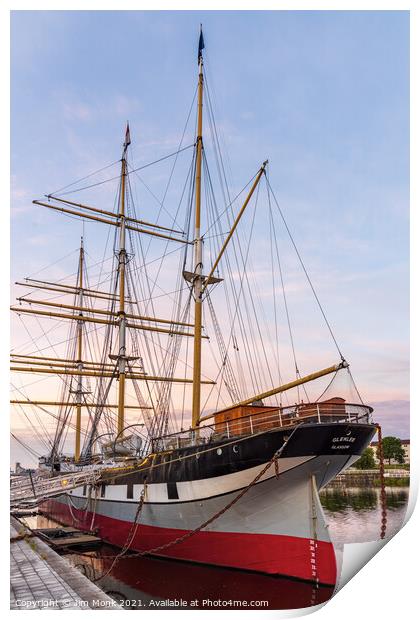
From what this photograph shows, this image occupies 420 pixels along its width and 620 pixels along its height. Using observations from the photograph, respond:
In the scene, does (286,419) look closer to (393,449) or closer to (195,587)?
(393,449)

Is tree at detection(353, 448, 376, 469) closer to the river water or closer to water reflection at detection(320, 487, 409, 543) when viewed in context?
water reflection at detection(320, 487, 409, 543)

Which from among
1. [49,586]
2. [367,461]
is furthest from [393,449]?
[367,461]

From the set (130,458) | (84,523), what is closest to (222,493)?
(130,458)

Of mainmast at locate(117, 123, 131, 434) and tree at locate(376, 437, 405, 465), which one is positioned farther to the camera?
mainmast at locate(117, 123, 131, 434)

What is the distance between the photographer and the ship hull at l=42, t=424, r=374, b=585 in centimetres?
1306

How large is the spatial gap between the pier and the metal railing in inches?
204

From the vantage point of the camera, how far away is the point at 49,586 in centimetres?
916

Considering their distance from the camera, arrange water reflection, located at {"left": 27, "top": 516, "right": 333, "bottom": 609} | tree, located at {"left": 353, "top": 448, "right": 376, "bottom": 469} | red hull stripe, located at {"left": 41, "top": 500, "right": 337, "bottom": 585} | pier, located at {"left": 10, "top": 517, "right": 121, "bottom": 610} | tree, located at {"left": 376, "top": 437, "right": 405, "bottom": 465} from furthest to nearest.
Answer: tree, located at {"left": 353, "top": 448, "right": 376, "bottom": 469}, tree, located at {"left": 376, "top": 437, "right": 405, "bottom": 465}, red hull stripe, located at {"left": 41, "top": 500, "right": 337, "bottom": 585}, water reflection, located at {"left": 27, "top": 516, "right": 333, "bottom": 609}, pier, located at {"left": 10, "top": 517, "right": 121, "bottom": 610}

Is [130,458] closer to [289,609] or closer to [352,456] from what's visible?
[352,456]

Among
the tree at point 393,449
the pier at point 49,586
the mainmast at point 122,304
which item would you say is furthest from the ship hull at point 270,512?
the mainmast at point 122,304

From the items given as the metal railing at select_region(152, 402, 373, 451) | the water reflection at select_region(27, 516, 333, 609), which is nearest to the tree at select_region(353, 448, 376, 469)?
the metal railing at select_region(152, 402, 373, 451)
